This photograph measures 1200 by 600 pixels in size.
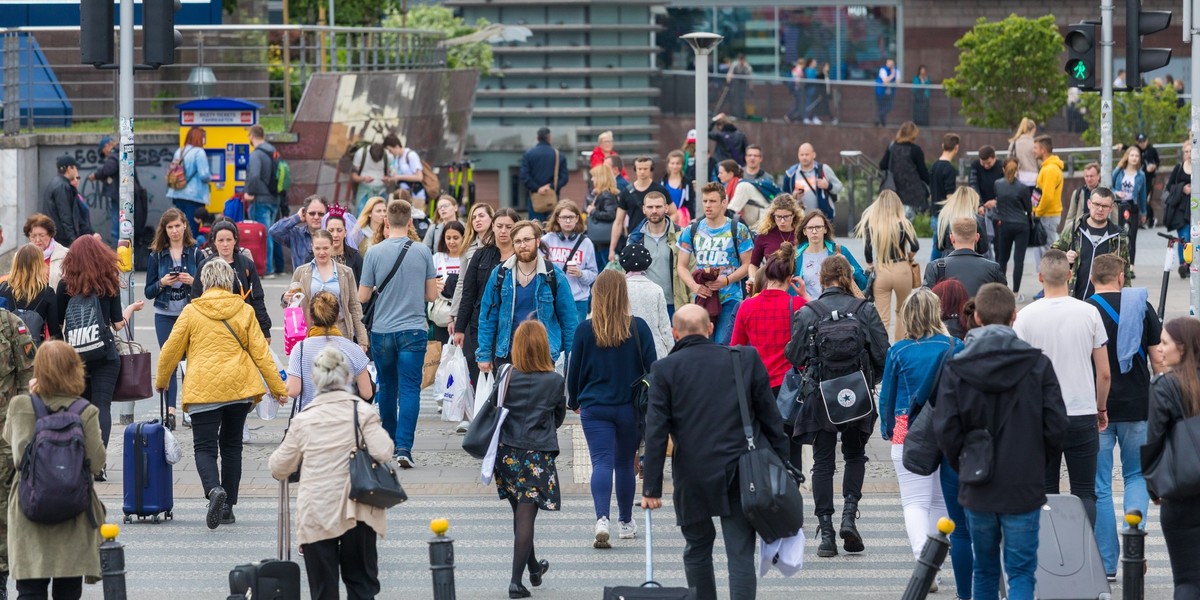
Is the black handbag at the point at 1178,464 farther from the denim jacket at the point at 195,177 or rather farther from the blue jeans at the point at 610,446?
the denim jacket at the point at 195,177

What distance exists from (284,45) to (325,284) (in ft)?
42.1

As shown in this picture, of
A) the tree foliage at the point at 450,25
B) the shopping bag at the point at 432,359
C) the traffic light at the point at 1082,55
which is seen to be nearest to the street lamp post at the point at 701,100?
the traffic light at the point at 1082,55

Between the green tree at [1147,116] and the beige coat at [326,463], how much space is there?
22.8 metres

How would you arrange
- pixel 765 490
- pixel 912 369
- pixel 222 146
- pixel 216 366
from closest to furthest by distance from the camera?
pixel 765 490 < pixel 912 369 < pixel 216 366 < pixel 222 146

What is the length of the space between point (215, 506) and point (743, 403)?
12.5ft

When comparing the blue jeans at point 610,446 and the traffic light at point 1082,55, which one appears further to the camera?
the traffic light at point 1082,55

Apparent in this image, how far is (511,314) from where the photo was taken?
36.9 feet

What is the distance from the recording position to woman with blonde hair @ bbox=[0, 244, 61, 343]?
1077cm

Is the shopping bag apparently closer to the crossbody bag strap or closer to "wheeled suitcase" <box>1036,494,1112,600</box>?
the crossbody bag strap

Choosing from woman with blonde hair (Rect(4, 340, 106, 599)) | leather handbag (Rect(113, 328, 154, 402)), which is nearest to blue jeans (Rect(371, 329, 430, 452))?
leather handbag (Rect(113, 328, 154, 402))

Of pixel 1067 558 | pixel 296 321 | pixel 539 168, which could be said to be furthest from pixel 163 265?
pixel 539 168

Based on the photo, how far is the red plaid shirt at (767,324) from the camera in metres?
10.1

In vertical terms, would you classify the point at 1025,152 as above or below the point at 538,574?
above

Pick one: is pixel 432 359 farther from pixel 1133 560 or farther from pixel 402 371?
pixel 1133 560
